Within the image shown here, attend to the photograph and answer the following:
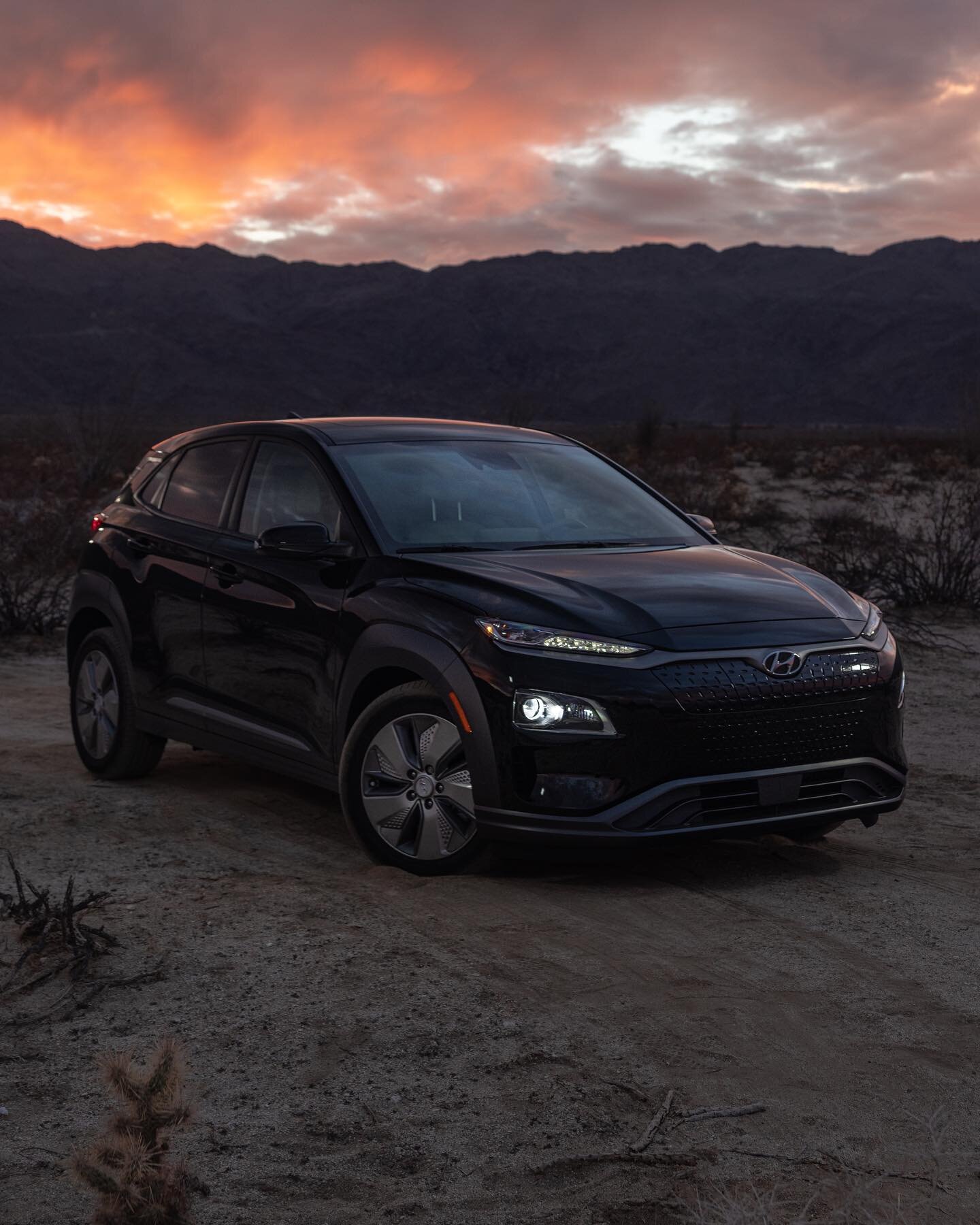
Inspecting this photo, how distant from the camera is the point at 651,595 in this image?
5.25 metres

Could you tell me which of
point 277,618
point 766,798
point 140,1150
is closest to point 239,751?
point 277,618

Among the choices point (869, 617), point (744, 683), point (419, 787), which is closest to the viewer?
point (744, 683)

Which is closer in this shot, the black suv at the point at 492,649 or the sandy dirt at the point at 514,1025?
the sandy dirt at the point at 514,1025

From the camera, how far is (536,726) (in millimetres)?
4930

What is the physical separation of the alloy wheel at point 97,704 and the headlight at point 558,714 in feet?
9.79

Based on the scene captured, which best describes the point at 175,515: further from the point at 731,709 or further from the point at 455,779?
the point at 731,709

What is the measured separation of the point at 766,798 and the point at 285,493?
246 centimetres

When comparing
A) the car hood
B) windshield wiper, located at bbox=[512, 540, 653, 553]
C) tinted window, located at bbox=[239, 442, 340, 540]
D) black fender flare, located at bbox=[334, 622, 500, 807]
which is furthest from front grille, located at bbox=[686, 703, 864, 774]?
tinted window, located at bbox=[239, 442, 340, 540]

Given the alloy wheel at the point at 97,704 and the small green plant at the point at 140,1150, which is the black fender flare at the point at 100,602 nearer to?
the alloy wheel at the point at 97,704

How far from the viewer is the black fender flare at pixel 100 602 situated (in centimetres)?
719

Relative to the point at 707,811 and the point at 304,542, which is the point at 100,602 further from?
the point at 707,811

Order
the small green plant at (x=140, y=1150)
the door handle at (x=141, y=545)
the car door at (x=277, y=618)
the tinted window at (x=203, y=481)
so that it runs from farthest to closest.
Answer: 1. the door handle at (x=141, y=545)
2. the tinted window at (x=203, y=481)
3. the car door at (x=277, y=618)
4. the small green plant at (x=140, y=1150)

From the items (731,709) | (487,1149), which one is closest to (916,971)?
(731,709)

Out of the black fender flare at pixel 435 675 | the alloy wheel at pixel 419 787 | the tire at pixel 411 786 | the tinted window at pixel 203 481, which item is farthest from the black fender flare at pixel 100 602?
the alloy wheel at pixel 419 787
